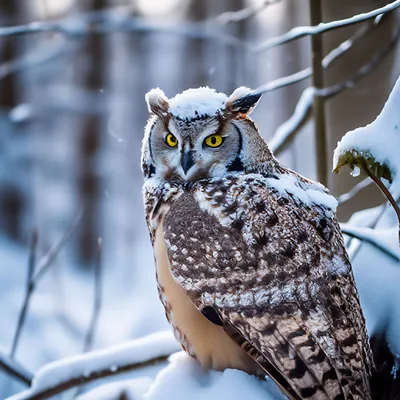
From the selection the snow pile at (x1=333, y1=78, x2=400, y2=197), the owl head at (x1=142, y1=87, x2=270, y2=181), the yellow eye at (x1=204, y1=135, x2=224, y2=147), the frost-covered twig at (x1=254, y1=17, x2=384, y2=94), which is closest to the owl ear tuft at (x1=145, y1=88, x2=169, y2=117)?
the owl head at (x1=142, y1=87, x2=270, y2=181)

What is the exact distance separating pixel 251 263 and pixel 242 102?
497 mm

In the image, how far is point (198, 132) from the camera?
1.79 metres

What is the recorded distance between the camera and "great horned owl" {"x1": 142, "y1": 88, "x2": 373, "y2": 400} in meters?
1.44

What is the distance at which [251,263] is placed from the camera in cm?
149

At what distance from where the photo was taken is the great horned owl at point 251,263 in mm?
1438

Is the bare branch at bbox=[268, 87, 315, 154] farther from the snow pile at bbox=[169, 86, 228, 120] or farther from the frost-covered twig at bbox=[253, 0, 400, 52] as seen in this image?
the frost-covered twig at bbox=[253, 0, 400, 52]

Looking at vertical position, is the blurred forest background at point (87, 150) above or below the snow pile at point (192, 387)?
below

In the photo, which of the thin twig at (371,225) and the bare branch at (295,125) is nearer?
the thin twig at (371,225)

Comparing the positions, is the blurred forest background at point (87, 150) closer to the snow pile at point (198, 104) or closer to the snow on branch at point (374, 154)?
the snow pile at point (198, 104)

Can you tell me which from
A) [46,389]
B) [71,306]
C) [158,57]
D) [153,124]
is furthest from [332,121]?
[158,57]

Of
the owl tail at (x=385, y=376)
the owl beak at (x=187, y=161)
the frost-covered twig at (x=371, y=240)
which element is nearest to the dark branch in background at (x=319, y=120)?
the frost-covered twig at (x=371, y=240)

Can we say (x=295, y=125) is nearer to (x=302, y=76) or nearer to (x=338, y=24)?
(x=302, y=76)

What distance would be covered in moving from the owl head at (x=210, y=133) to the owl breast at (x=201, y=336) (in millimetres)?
270

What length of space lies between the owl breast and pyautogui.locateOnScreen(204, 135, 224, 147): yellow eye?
341 millimetres
